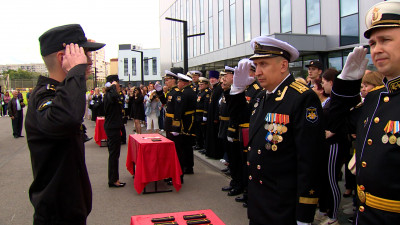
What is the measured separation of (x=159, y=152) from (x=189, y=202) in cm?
114

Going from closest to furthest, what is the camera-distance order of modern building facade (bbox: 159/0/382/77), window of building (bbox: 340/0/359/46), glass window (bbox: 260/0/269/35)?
window of building (bbox: 340/0/359/46)
modern building facade (bbox: 159/0/382/77)
glass window (bbox: 260/0/269/35)

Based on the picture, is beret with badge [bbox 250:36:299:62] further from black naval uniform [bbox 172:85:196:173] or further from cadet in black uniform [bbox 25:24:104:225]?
black naval uniform [bbox 172:85:196:173]

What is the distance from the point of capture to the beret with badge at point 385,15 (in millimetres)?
1736

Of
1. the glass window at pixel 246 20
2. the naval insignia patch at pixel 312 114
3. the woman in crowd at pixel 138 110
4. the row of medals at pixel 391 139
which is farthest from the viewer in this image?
the glass window at pixel 246 20

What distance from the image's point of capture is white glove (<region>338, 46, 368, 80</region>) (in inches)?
88.1

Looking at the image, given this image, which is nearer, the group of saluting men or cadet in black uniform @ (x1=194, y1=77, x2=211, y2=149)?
the group of saluting men

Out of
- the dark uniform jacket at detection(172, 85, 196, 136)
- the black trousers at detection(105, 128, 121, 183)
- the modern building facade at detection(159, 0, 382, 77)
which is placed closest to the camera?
the black trousers at detection(105, 128, 121, 183)

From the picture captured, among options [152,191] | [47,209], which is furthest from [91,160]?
[47,209]

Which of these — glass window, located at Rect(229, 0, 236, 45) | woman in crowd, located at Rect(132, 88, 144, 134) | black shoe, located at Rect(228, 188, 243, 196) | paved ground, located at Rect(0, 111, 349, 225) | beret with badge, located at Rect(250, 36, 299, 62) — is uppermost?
glass window, located at Rect(229, 0, 236, 45)

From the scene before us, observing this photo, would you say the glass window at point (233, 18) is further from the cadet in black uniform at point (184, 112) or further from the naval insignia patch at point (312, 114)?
the naval insignia patch at point (312, 114)

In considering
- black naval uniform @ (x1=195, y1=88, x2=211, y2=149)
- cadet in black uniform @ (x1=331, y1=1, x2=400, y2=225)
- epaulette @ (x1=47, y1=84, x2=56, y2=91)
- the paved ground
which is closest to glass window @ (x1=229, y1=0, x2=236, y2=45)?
black naval uniform @ (x1=195, y1=88, x2=211, y2=149)

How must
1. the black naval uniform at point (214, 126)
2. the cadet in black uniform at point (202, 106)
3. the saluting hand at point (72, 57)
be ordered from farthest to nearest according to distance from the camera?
1. the cadet in black uniform at point (202, 106)
2. the black naval uniform at point (214, 126)
3. the saluting hand at point (72, 57)

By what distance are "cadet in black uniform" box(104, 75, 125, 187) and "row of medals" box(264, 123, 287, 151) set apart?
184 inches

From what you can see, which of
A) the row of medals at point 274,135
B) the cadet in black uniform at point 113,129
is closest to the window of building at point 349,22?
the cadet in black uniform at point 113,129
